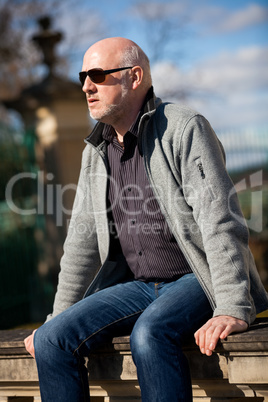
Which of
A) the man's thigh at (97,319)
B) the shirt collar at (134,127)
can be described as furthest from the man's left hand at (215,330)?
the shirt collar at (134,127)

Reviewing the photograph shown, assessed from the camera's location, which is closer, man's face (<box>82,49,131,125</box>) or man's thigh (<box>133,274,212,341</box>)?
man's thigh (<box>133,274,212,341</box>)

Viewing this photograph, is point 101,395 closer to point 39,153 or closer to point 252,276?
point 252,276

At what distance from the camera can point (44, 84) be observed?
7871 millimetres

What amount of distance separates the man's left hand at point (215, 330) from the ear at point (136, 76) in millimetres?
1063

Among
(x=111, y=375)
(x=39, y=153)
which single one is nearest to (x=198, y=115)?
(x=111, y=375)

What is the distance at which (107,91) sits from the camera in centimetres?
277

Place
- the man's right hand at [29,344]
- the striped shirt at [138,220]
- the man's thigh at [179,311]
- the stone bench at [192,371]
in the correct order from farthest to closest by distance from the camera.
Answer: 1. the striped shirt at [138,220]
2. the man's right hand at [29,344]
3. the man's thigh at [179,311]
4. the stone bench at [192,371]

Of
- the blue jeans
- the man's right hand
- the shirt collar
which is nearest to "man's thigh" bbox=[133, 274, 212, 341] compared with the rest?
the blue jeans

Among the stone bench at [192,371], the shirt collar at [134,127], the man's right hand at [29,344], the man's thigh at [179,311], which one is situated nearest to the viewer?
the stone bench at [192,371]

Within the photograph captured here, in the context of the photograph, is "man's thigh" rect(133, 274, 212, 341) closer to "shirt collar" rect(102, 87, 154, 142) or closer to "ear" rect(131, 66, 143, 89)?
→ "shirt collar" rect(102, 87, 154, 142)

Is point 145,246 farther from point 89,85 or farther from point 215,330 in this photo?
point 89,85

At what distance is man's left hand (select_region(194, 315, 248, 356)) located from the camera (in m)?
2.18

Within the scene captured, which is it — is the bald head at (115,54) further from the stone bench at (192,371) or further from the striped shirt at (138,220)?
the stone bench at (192,371)

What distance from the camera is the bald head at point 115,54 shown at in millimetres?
2779
